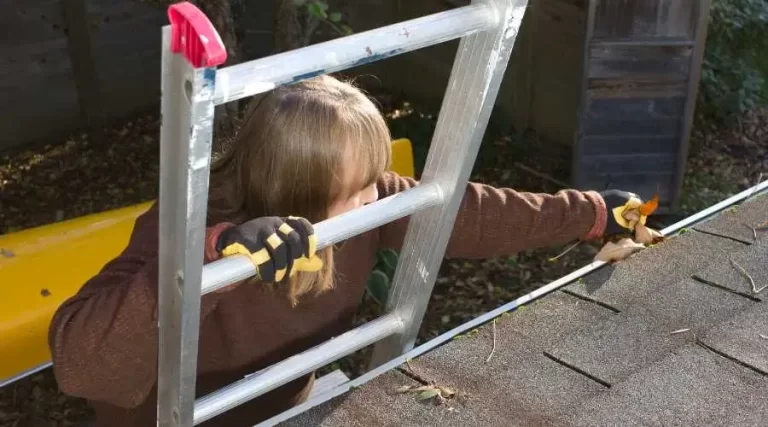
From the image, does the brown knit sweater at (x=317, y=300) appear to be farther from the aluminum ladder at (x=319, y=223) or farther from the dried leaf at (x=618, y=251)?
the aluminum ladder at (x=319, y=223)

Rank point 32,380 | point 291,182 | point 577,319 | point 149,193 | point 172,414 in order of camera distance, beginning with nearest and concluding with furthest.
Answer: point 172,414, point 291,182, point 577,319, point 32,380, point 149,193

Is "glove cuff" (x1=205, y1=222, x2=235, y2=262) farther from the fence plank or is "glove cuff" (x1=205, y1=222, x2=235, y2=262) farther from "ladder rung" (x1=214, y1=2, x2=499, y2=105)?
the fence plank

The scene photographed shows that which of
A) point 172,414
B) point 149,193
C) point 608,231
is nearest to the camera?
point 172,414

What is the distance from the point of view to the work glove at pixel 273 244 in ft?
4.03

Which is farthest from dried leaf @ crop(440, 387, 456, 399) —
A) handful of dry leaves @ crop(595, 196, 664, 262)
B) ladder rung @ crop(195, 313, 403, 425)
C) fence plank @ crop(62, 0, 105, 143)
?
fence plank @ crop(62, 0, 105, 143)

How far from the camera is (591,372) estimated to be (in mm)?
1618

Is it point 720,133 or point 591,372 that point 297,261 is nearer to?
point 591,372

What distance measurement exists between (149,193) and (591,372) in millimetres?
4657

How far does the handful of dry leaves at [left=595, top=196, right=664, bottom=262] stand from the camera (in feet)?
6.55

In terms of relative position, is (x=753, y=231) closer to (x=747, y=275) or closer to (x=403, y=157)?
(x=747, y=275)

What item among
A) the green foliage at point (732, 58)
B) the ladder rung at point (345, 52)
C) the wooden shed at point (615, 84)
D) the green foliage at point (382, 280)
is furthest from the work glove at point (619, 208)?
the green foliage at point (732, 58)

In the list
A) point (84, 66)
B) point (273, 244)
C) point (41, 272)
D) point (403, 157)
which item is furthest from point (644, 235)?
point (84, 66)

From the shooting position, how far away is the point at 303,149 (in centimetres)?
154

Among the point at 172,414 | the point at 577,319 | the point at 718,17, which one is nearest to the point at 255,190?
the point at 172,414
